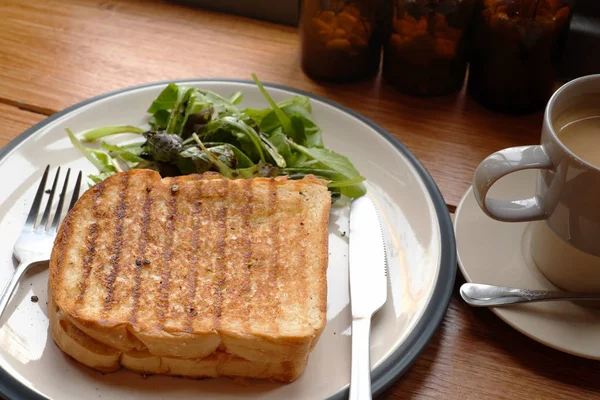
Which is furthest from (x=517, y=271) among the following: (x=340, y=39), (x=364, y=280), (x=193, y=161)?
(x=340, y=39)

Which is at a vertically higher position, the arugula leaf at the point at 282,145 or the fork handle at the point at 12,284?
the arugula leaf at the point at 282,145

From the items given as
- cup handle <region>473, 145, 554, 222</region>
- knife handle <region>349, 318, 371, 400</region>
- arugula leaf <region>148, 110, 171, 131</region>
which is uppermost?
cup handle <region>473, 145, 554, 222</region>

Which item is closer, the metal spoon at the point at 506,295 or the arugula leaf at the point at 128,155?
the metal spoon at the point at 506,295

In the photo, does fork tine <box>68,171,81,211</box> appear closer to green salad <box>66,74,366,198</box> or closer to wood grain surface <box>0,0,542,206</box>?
green salad <box>66,74,366,198</box>

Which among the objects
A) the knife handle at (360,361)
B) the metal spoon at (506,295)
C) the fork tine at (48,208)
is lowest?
the knife handle at (360,361)

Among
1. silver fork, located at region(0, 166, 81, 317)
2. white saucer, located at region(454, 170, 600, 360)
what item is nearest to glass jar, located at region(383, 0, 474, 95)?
white saucer, located at region(454, 170, 600, 360)

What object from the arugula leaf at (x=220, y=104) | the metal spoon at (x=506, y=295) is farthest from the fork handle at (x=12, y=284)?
the metal spoon at (x=506, y=295)

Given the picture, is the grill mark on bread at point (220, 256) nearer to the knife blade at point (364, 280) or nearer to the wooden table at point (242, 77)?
the knife blade at point (364, 280)
